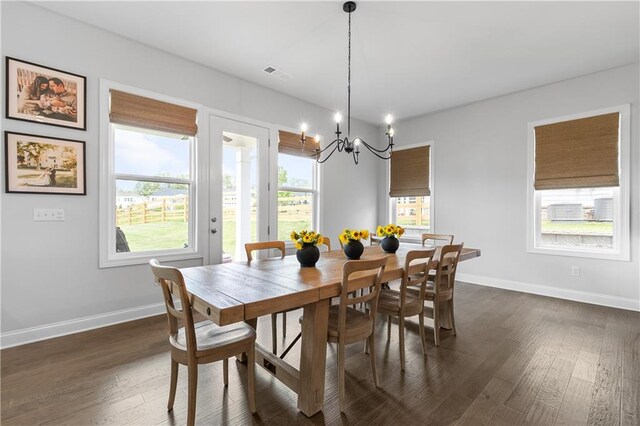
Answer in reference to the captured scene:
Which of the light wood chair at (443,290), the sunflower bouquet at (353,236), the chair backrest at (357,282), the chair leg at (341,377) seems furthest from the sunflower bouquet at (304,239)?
the light wood chair at (443,290)

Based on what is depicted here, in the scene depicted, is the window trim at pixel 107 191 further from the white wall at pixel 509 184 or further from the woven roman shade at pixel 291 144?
the white wall at pixel 509 184

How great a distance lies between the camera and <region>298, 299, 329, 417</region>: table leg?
1689 mm

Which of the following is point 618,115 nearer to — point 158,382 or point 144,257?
point 158,382

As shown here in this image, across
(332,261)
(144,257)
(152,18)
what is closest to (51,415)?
(144,257)

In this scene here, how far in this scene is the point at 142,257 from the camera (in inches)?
125

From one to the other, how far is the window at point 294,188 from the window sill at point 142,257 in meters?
1.35

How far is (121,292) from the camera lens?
305cm

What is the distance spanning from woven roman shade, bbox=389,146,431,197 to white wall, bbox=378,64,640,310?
210 millimetres

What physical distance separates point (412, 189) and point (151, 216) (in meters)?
4.37

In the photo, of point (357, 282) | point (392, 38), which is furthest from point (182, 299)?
point (392, 38)

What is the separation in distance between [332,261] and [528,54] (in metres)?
3.29

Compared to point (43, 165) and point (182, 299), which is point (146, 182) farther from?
point (182, 299)

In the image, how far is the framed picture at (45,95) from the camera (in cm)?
249

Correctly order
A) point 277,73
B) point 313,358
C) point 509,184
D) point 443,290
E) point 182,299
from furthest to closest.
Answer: point 509,184 < point 277,73 < point 443,290 < point 313,358 < point 182,299
